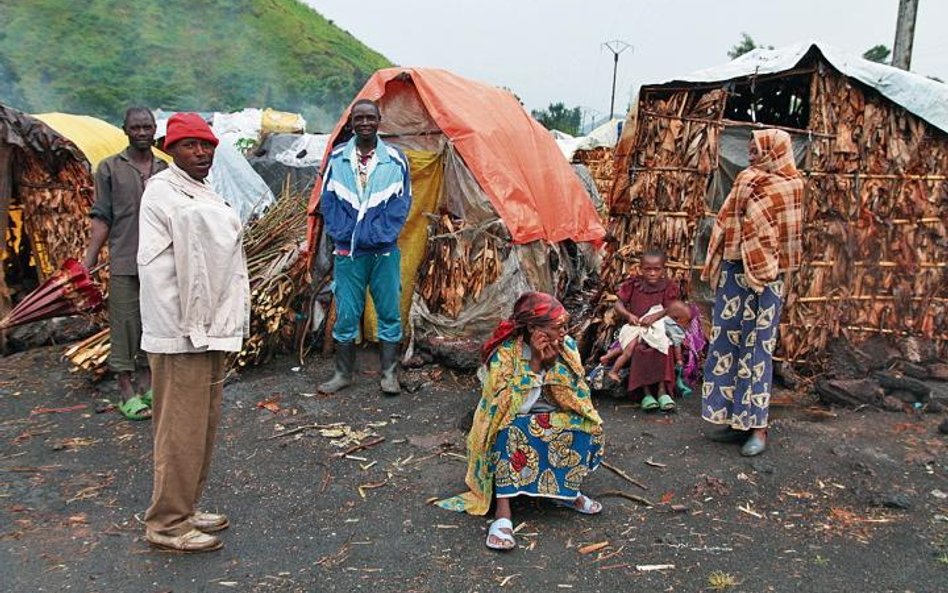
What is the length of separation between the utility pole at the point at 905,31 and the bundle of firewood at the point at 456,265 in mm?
6753

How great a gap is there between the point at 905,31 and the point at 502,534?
9.35m

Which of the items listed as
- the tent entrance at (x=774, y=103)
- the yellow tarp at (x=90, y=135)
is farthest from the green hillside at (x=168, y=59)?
the tent entrance at (x=774, y=103)

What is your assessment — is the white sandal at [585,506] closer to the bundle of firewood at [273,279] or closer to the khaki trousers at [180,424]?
the khaki trousers at [180,424]

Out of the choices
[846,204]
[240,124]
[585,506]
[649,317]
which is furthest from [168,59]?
[585,506]

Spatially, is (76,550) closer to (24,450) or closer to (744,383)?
(24,450)

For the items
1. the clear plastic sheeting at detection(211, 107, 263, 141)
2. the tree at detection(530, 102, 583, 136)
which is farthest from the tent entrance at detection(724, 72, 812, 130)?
the tree at detection(530, 102, 583, 136)

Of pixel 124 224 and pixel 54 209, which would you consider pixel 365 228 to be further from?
pixel 54 209

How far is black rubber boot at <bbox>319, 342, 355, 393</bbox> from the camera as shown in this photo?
5480 mm

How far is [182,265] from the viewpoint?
2799mm

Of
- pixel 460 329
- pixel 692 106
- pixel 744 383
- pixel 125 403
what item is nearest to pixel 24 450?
pixel 125 403

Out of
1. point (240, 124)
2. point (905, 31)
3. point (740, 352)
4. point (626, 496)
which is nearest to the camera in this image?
point (626, 496)

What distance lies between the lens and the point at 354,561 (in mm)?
3131

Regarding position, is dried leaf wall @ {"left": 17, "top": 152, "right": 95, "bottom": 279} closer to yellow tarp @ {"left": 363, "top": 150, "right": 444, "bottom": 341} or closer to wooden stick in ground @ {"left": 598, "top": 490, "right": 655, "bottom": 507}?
yellow tarp @ {"left": 363, "top": 150, "right": 444, "bottom": 341}

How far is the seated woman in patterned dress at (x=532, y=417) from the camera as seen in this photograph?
330 centimetres
